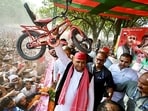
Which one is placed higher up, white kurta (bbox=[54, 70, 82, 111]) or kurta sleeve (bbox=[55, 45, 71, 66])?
kurta sleeve (bbox=[55, 45, 71, 66])

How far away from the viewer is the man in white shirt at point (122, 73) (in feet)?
14.4

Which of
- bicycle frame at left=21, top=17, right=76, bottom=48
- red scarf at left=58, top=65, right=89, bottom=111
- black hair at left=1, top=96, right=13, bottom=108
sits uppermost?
bicycle frame at left=21, top=17, right=76, bottom=48

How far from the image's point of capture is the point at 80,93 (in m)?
4.16

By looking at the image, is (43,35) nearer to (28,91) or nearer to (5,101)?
(5,101)

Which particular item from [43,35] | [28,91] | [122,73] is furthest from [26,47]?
[28,91]

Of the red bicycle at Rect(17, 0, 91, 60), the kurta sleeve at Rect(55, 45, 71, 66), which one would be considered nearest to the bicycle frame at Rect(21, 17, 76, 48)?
the red bicycle at Rect(17, 0, 91, 60)

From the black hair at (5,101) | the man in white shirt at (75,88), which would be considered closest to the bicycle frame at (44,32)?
the man in white shirt at (75,88)

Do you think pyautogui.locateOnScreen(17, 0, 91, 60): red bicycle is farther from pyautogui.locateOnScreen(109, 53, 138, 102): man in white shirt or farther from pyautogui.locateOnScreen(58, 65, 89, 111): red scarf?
pyautogui.locateOnScreen(58, 65, 89, 111): red scarf

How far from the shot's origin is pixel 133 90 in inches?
151

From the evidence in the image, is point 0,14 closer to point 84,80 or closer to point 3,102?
point 3,102

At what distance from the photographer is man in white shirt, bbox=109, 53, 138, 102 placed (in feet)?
14.4

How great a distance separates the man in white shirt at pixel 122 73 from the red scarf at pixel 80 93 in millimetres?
430

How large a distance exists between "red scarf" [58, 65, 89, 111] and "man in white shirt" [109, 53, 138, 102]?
43cm

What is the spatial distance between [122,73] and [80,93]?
660 mm
